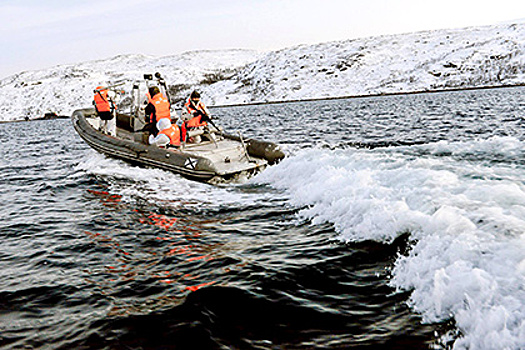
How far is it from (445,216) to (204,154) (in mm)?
7049

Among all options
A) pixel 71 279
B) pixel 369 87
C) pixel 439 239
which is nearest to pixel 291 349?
pixel 439 239

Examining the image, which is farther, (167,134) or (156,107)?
(167,134)

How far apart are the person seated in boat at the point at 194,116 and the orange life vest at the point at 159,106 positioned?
0.85 metres

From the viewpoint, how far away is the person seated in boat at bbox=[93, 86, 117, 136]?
13477mm

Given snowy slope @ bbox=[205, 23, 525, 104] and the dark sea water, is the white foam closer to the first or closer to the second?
the dark sea water

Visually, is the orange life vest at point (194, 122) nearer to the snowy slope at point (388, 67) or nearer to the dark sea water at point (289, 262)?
the dark sea water at point (289, 262)

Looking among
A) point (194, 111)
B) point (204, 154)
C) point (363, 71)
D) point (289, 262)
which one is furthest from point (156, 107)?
point (363, 71)

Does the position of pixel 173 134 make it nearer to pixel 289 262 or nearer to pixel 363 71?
pixel 289 262

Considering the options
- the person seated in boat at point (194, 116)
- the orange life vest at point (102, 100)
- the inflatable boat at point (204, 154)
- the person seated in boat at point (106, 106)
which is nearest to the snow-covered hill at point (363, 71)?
the person seated in boat at point (106, 106)

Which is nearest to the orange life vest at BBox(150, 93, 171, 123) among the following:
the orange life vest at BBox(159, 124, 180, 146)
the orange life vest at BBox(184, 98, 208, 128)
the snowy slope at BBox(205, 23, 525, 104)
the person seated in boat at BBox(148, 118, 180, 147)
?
the person seated in boat at BBox(148, 118, 180, 147)

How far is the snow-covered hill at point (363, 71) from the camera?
85.1m

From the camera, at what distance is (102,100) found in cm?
1347

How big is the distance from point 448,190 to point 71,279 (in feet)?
17.7

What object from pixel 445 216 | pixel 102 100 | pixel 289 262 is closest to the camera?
pixel 445 216
